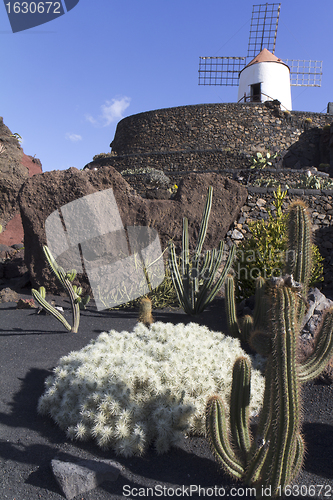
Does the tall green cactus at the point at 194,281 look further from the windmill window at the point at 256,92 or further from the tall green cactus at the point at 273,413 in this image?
the windmill window at the point at 256,92

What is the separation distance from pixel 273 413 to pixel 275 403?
0.06 m

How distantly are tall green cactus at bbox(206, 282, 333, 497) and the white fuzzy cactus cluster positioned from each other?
1.79 feet

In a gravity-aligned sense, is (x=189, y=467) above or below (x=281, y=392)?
below

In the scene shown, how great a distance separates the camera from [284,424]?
1.85m

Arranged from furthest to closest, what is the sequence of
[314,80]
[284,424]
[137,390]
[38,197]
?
1. [314,80]
2. [38,197]
3. [137,390]
4. [284,424]

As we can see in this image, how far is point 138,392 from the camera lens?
2.79 m

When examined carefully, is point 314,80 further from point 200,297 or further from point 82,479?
point 82,479

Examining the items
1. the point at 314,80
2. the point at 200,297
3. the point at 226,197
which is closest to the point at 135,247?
the point at 200,297

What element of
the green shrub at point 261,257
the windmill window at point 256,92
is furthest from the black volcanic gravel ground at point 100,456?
the windmill window at point 256,92

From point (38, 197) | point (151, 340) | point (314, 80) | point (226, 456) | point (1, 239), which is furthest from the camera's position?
point (314, 80)

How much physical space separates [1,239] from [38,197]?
258 inches

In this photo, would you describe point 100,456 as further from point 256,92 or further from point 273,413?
point 256,92

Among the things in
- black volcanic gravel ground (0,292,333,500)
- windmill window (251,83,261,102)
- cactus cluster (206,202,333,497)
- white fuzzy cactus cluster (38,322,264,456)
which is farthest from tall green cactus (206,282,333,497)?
windmill window (251,83,261,102)

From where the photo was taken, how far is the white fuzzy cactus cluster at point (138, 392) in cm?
259
